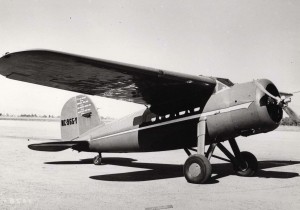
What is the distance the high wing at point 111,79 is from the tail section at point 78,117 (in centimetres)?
232

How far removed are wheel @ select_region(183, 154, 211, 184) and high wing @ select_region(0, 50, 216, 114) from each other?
4.82 ft

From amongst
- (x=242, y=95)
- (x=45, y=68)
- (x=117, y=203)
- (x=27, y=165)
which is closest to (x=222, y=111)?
(x=242, y=95)

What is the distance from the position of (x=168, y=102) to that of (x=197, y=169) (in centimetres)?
220

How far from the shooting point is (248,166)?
28.9 ft

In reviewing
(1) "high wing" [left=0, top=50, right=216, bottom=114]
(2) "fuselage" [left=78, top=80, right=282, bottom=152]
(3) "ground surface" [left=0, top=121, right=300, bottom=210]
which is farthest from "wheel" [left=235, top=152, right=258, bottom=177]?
(1) "high wing" [left=0, top=50, right=216, bottom=114]

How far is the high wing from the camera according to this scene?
6074 mm

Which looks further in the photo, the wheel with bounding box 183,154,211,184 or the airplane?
the wheel with bounding box 183,154,211,184

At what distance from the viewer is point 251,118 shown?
7.27m

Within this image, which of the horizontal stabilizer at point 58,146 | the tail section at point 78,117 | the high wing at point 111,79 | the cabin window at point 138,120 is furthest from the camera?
the tail section at point 78,117

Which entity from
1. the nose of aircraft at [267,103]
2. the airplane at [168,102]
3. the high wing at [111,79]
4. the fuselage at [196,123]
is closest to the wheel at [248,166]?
the airplane at [168,102]

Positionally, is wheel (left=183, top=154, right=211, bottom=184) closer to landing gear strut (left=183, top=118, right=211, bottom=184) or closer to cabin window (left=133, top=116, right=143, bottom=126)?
landing gear strut (left=183, top=118, right=211, bottom=184)

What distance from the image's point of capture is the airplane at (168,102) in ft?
21.8

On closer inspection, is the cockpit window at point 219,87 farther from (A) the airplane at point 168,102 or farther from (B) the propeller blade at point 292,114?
(B) the propeller blade at point 292,114

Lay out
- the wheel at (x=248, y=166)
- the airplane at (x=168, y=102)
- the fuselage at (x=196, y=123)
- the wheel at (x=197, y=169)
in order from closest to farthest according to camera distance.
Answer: the airplane at (x=168, y=102), the fuselage at (x=196, y=123), the wheel at (x=197, y=169), the wheel at (x=248, y=166)
